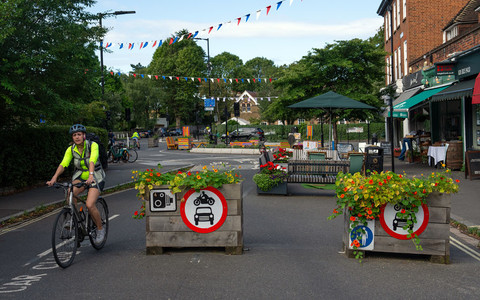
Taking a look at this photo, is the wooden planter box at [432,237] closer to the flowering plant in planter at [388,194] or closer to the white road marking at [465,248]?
the flowering plant in planter at [388,194]

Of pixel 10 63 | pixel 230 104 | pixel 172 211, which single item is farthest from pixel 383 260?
pixel 230 104

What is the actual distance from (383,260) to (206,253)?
2.25 meters

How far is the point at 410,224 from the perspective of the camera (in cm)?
583

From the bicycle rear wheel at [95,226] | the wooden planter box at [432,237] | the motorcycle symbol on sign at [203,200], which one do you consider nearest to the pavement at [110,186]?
the wooden planter box at [432,237]

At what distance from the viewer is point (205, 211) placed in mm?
6234

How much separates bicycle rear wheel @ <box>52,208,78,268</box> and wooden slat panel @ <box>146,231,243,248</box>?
1.07 meters

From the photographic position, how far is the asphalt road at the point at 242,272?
4953 millimetres

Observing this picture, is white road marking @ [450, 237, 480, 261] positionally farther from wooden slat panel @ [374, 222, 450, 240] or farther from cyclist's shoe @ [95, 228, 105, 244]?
cyclist's shoe @ [95, 228, 105, 244]

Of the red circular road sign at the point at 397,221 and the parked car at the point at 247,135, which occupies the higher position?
the parked car at the point at 247,135

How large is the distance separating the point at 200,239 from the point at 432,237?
283 centimetres

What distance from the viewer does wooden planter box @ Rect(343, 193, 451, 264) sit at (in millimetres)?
5879

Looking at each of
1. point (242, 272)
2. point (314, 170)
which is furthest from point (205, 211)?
point (314, 170)

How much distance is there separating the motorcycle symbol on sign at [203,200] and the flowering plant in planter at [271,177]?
625cm

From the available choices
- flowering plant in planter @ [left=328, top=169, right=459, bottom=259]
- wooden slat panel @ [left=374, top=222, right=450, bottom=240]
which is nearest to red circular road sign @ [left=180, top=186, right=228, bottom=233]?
flowering plant in planter @ [left=328, top=169, right=459, bottom=259]
